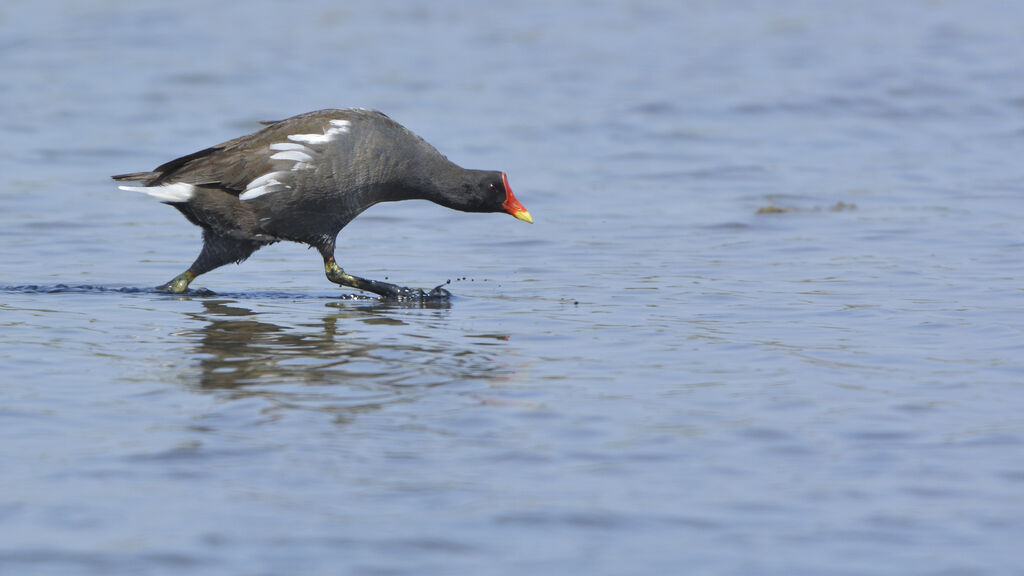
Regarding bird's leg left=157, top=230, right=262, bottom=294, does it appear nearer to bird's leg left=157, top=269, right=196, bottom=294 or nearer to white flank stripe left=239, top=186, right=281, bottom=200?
bird's leg left=157, top=269, right=196, bottom=294

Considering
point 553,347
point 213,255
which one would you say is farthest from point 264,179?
point 553,347

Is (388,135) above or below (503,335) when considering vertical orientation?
above

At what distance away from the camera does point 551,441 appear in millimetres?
6281

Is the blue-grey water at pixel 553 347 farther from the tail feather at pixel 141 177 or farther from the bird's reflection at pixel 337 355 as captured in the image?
the tail feather at pixel 141 177

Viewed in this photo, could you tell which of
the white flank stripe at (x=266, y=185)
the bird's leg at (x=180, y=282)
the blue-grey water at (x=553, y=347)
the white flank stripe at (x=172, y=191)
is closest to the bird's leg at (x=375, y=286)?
the blue-grey water at (x=553, y=347)

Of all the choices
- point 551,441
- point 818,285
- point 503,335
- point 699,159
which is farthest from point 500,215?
point 551,441

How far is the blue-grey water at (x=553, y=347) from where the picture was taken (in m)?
5.19

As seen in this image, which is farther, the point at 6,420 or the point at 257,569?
the point at 6,420

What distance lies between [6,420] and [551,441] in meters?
2.45


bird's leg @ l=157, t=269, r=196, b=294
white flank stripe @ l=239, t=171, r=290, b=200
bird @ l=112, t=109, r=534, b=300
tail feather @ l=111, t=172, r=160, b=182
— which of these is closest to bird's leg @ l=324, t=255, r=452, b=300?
bird @ l=112, t=109, r=534, b=300

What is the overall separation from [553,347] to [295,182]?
233cm

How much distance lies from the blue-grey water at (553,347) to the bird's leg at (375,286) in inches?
12.2

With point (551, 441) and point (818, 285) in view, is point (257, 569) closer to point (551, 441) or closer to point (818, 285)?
point (551, 441)

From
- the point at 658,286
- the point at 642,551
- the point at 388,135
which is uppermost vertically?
the point at 388,135
